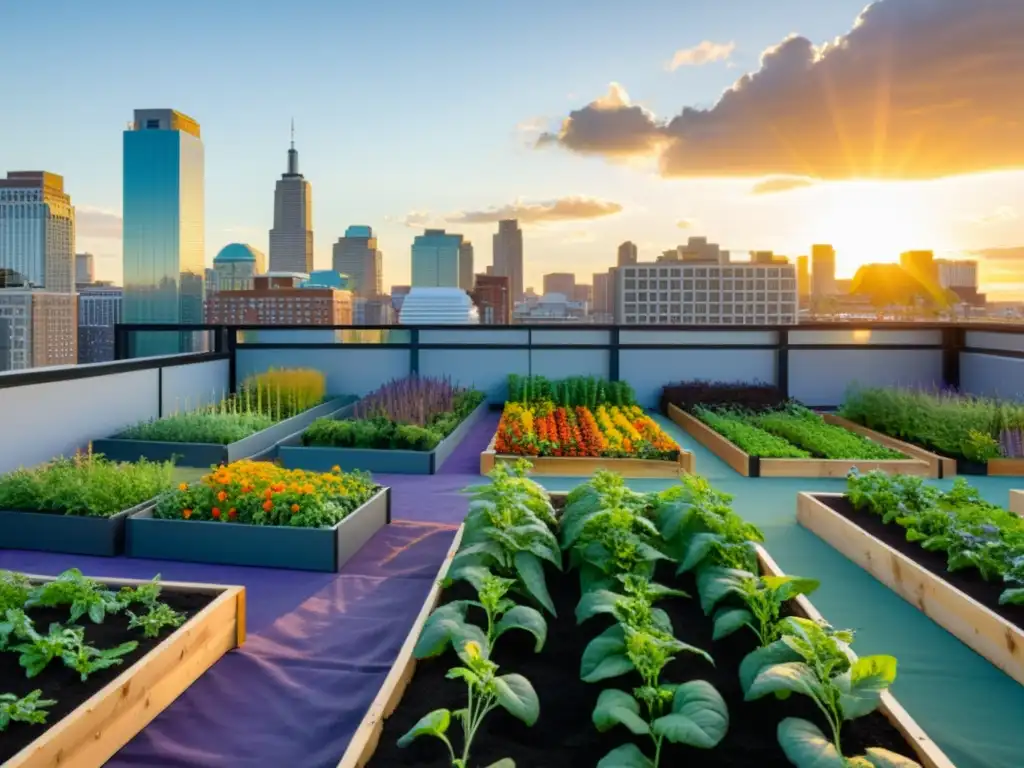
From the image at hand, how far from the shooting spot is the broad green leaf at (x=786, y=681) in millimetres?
1898

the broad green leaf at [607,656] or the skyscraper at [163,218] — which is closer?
the broad green leaf at [607,656]

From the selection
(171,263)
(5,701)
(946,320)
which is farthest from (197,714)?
(171,263)

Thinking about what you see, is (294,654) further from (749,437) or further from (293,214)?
(293,214)

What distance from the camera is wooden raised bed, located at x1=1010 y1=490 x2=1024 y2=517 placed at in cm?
494

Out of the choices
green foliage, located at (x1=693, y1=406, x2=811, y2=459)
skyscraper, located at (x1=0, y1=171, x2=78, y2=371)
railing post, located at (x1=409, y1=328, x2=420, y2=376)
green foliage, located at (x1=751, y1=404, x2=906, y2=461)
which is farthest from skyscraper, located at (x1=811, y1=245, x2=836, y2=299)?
green foliage, located at (x1=693, y1=406, x2=811, y2=459)

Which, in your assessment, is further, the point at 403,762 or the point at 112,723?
the point at 112,723

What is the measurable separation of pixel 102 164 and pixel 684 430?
A: 949 inches

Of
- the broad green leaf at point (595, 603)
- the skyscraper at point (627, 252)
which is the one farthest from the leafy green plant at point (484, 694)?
the skyscraper at point (627, 252)

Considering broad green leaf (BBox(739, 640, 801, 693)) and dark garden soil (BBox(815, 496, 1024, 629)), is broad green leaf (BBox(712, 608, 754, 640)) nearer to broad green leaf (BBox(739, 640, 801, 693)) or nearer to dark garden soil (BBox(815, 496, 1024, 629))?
broad green leaf (BBox(739, 640, 801, 693))

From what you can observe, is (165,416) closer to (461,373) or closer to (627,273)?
(461,373)

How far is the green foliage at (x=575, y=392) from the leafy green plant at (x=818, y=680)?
6.58m

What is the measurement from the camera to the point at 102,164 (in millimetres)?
25266

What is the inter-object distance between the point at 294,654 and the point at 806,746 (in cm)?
200

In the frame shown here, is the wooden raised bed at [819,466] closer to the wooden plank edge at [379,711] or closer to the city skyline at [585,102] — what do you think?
the wooden plank edge at [379,711]
